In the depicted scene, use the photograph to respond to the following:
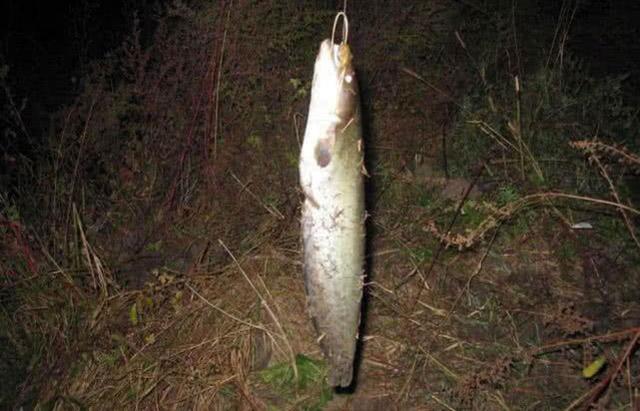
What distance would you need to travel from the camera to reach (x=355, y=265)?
1.89m

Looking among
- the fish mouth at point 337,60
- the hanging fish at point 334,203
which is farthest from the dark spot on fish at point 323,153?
the fish mouth at point 337,60

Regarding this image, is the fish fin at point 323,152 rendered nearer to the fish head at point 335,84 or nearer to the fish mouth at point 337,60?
the fish head at point 335,84

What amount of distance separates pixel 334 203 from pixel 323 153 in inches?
7.4

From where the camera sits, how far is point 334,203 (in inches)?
70.7

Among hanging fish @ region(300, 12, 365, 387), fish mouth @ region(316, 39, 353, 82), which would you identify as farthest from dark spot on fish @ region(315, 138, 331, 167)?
fish mouth @ region(316, 39, 353, 82)

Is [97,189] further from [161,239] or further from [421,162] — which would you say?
[421,162]

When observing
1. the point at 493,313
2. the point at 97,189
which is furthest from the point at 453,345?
the point at 97,189

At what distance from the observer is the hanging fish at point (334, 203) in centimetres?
174

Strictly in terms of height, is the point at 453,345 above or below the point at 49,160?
below

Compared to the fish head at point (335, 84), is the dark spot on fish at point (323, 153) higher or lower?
lower

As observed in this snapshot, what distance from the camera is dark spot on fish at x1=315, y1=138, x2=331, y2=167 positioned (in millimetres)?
1742

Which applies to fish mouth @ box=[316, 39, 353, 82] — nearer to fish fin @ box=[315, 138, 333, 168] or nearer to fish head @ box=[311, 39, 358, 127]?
fish head @ box=[311, 39, 358, 127]

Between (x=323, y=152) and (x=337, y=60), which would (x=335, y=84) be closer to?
(x=337, y=60)

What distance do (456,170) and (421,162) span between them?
35cm
